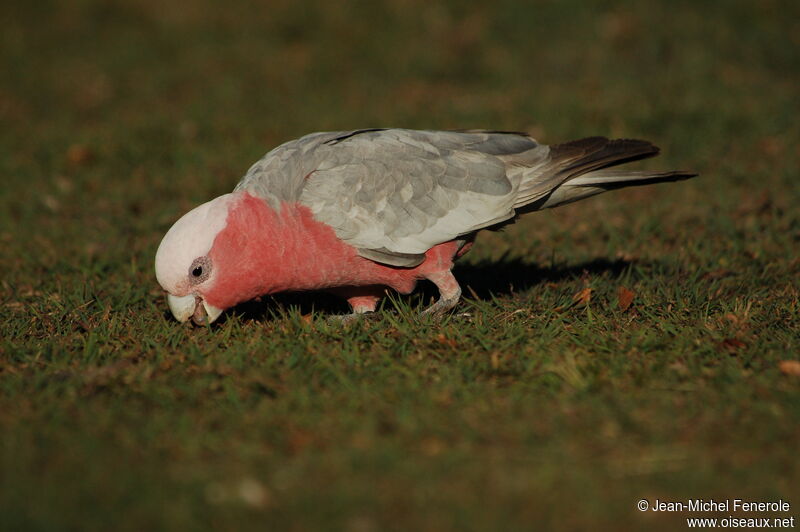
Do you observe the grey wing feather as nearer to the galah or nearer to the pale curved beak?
the galah

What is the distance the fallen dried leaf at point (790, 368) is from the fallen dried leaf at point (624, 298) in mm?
1077

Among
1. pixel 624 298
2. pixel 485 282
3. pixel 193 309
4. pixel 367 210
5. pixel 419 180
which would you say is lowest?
pixel 485 282

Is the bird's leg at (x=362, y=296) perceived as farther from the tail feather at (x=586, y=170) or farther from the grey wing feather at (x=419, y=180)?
the tail feather at (x=586, y=170)

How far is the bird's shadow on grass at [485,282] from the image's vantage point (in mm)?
5258

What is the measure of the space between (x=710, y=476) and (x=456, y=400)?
1.14 metres

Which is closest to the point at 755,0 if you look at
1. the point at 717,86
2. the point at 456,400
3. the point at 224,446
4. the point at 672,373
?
the point at 717,86

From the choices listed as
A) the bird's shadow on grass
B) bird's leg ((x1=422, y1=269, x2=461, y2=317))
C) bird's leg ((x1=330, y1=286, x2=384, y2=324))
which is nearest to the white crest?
the bird's shadow on grass

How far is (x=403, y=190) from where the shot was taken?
189 inches

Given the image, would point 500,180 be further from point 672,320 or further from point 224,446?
point 224,446

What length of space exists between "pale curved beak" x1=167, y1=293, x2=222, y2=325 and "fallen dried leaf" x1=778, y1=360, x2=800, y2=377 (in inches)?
117

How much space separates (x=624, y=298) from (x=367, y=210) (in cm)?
167

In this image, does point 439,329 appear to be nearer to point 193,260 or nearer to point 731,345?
point 193,260

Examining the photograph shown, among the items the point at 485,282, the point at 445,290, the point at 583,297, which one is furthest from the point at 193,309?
the point at 583,297

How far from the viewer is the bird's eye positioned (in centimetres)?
436
